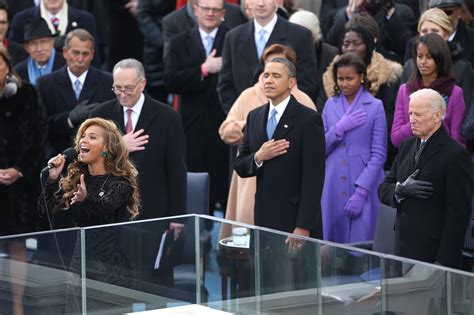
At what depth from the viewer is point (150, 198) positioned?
8516 millimetres

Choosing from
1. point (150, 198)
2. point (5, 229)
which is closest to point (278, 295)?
point (150, 198)

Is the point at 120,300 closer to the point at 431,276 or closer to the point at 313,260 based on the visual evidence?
the point at 313,260

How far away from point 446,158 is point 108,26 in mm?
6262

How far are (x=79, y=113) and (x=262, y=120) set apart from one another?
5.42ft

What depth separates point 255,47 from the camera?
10.1 m

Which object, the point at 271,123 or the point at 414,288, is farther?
the point at 271,123

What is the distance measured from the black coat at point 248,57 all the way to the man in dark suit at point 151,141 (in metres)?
1.39

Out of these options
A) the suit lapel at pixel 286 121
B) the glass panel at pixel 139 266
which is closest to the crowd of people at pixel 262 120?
the suit lapel at pixel 286 121

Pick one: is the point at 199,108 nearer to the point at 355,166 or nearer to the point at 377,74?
the point at 377,74

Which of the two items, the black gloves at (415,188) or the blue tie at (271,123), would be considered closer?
the black gloves at (415,188)

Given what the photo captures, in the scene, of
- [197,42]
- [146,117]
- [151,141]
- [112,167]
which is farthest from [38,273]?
[197,42]

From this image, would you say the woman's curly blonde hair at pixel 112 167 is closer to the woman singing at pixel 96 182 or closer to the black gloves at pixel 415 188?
the woman singing at pixel 96 182

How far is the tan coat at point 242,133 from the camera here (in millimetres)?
9008

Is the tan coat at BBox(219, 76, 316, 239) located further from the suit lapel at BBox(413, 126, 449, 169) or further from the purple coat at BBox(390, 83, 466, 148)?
the suit lapel at BBox(413, 126, 449, 169)
